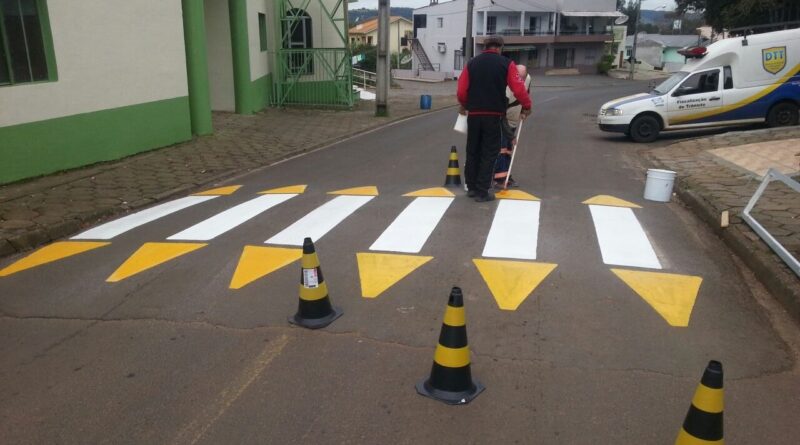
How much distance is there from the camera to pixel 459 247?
6.51 meters

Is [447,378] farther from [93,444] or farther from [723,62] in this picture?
[723,62]

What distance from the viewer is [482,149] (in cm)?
829

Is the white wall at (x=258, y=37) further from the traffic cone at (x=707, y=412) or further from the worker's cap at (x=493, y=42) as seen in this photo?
the traffic cone at (x=707, y=412)

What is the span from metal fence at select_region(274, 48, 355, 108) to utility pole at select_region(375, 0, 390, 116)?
1.88 meters

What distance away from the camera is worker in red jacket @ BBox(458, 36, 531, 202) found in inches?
313

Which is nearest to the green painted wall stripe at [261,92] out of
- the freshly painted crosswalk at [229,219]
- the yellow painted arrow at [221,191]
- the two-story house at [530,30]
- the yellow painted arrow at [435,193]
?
the yellow painted arrow at [221,191]

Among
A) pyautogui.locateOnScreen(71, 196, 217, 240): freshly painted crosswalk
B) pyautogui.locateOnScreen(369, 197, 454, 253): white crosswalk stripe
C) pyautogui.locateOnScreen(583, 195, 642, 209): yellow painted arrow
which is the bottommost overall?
pyautogui.locateOnScreen(71, 196, 217, 240): freshly painted crosswalk

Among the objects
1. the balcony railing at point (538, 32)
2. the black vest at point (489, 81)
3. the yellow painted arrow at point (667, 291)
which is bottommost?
the yellow painted arrow at point (667, 291)

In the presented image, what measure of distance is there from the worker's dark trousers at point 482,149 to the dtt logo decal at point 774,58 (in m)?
9.48

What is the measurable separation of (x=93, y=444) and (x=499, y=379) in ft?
7.60

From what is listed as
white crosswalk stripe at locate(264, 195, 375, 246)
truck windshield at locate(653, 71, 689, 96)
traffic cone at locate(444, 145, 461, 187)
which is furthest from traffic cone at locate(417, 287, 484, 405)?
truck windshield at locate(653, 71, 689, 96)

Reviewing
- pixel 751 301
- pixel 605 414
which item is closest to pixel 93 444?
pixel 605 414

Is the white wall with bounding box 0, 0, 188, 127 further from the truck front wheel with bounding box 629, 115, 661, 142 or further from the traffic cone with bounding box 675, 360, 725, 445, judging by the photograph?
the truck front wheel with bounding box 629, 115, 661, 142

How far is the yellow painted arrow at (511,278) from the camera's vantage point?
5184mm
